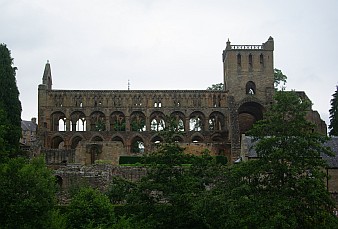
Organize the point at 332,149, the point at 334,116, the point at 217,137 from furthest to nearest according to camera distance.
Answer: the point at 217,137
the point at 334,116
the point at 332,149

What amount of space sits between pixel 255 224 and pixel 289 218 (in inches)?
64.0

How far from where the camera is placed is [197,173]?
2908 centimetres

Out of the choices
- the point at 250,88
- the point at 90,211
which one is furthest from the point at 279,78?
the point at 90,211

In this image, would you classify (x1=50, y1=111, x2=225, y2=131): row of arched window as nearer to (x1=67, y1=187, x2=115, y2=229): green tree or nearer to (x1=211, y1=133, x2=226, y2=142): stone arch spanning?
(x1=211, y1=133, x2=226, y2=142): stone arch spanning

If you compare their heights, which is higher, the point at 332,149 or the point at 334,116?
the point at 334,116

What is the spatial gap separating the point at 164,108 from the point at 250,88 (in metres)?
11.8

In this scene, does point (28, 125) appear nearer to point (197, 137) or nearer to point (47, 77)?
point (47, 77)

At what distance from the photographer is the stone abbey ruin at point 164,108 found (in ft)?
213

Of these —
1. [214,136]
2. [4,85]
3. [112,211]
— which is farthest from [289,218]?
[214,136]

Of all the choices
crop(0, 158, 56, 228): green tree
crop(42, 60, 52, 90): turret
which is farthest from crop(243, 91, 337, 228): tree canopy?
crop(42, 60, 52, 90): turret

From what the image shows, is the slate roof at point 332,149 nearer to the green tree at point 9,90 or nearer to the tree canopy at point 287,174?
the tree canopy at point 287,174

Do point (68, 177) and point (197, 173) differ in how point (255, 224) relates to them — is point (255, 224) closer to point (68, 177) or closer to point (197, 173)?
point (197, 173)

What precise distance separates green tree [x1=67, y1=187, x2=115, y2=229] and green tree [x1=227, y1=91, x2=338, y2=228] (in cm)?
848

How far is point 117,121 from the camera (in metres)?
71.1
